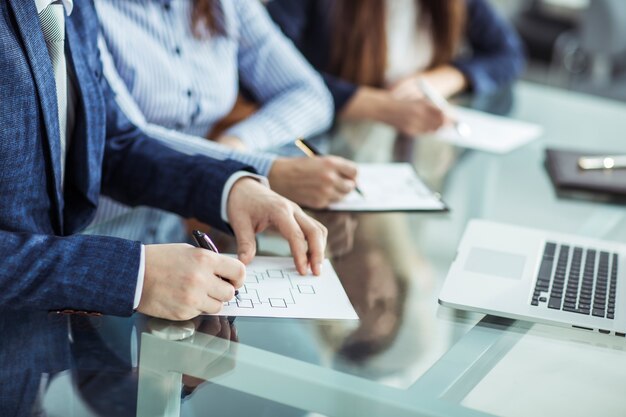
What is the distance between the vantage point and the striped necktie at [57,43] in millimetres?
1152

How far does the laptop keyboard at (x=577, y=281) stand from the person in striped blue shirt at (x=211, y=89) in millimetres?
334

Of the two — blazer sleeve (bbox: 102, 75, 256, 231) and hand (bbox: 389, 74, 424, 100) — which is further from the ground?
blazer sleeve (bbox: 102, 75, 256, 231)

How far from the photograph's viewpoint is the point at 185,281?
3.34 ft

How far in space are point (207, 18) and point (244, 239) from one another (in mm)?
638

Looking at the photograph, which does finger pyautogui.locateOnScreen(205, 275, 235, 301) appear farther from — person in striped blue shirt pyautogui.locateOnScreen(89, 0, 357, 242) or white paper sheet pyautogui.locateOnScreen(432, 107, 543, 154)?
white paper sheet pyautogui.locateOnScreen(432, 107, 543, 154)

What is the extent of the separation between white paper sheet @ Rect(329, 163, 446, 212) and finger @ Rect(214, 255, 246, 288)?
393 millimetres

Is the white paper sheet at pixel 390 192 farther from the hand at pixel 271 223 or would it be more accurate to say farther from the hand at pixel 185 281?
the hand at pixel 185 281

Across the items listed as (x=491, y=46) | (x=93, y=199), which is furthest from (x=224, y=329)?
(x=491, y=46)

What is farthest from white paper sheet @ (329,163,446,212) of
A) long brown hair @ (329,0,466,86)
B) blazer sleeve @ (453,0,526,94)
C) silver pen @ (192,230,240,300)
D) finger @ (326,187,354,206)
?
blazer sleeve @ (453,0,526,94)

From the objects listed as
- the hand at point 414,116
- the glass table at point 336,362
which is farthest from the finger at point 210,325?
the hand at point 414,116

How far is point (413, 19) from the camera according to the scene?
226cm

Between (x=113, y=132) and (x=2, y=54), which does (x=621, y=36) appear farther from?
(x=2, y=54)

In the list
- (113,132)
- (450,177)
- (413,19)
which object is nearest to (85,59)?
(113,132)

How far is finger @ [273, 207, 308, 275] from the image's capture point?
3.84 ft
